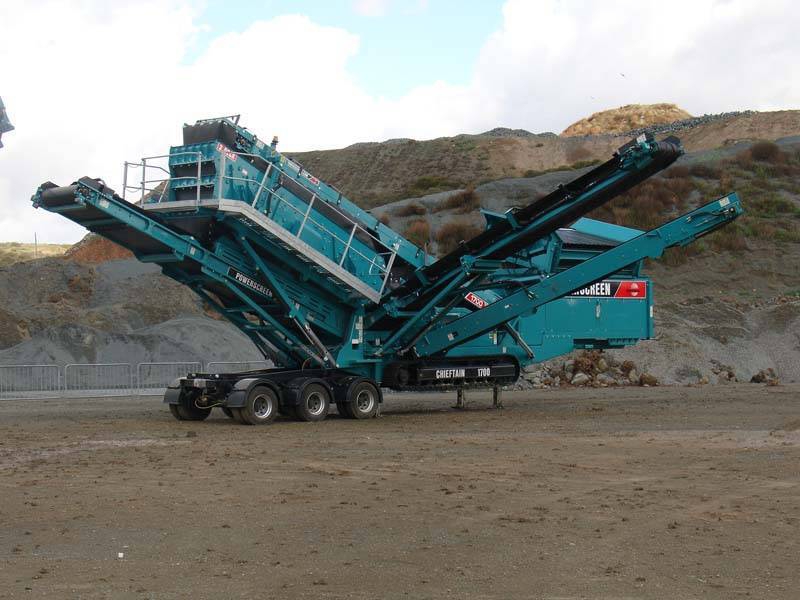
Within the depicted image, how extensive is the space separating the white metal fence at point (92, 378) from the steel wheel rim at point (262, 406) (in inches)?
399

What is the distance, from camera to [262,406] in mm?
19453

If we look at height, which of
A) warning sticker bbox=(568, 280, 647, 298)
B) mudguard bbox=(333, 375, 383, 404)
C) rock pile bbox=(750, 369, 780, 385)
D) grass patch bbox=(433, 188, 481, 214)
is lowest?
mudguard bbox=(333, 375, 383, 404)

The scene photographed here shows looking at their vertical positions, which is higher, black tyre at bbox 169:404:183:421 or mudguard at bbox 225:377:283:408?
mudguard at bbox 225:377:283:408

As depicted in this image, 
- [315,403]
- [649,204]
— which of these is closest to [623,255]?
[315,403]

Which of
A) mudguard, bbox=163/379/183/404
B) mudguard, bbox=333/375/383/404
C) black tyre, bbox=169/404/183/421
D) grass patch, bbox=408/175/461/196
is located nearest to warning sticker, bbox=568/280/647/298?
mudguard, bbox=333/375/383/404

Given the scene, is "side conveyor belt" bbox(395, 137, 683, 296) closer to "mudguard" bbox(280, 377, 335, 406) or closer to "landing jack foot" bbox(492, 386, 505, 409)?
"mudguard" bbox(280, 377, 335, 406)

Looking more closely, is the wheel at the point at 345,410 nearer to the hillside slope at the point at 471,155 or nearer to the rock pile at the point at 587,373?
the rock pile at the point at 587,373

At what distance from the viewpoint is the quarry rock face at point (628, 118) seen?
119 metres

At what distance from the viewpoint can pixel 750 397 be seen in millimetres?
25906

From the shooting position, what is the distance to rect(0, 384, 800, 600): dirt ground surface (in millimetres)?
7824

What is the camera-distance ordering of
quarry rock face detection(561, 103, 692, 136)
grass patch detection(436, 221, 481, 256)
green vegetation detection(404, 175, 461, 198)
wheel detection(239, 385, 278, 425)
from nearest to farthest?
wheel detection(239, 385, 278, 425), grass patch detection(436, 221, 481, 256), green vegetation detection(404, 175, 461, 198), quarry rock face detection(561, 103, 692, 136)

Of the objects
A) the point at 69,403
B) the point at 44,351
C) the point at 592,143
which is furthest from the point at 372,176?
the point at 69,403

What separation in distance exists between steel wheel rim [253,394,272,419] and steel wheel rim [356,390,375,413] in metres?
2.03

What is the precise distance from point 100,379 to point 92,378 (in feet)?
0.72
